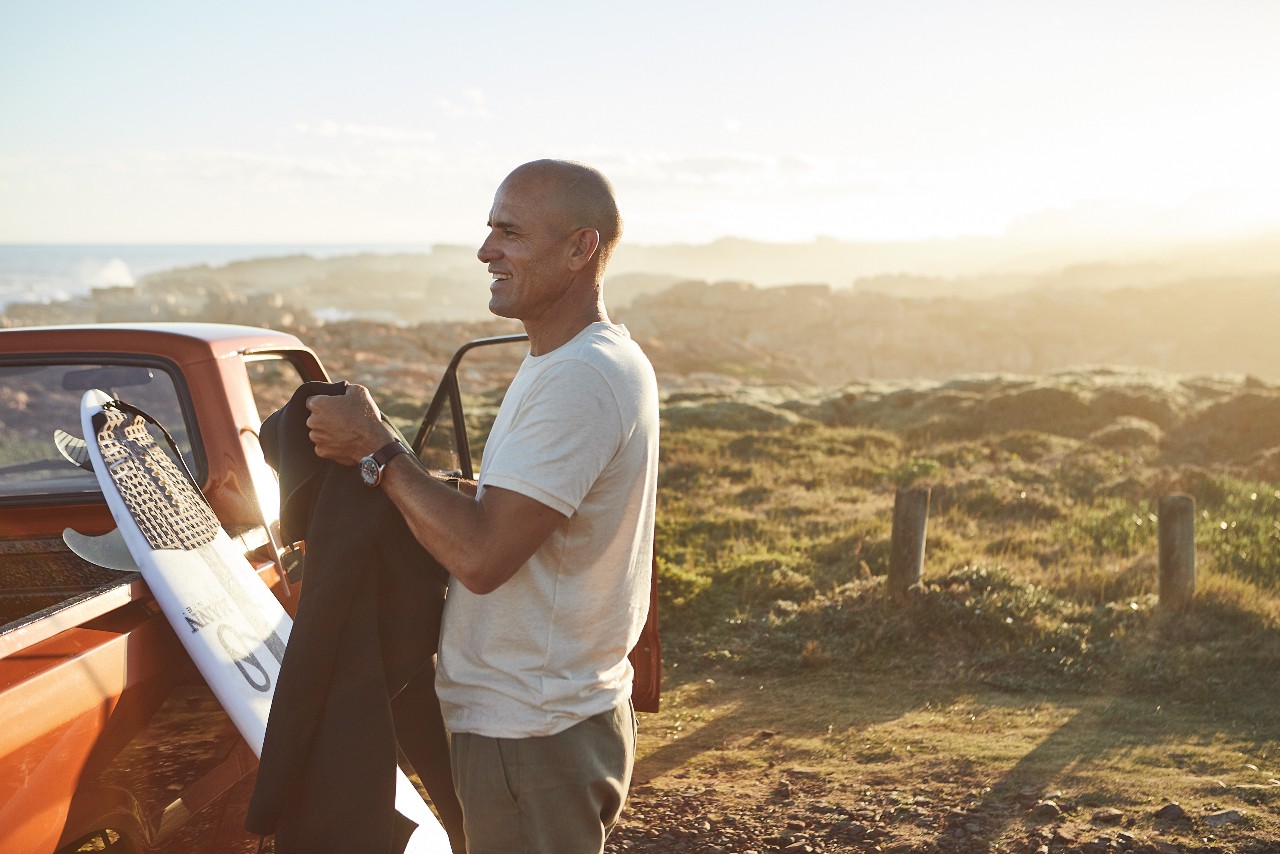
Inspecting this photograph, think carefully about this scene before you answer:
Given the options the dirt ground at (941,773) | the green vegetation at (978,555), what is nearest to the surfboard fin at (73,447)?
the dirt ground at (941,773)

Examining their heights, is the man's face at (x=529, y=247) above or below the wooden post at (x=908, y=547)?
above

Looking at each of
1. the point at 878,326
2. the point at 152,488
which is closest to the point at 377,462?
the point at 152,488

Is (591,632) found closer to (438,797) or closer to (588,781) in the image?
(588,781)

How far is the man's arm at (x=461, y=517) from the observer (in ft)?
6.35

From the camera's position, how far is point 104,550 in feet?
12.6

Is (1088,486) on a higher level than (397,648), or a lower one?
lower

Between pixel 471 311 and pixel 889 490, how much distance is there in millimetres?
133995

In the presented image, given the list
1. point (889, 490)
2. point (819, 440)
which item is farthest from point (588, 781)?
point (819, 440)

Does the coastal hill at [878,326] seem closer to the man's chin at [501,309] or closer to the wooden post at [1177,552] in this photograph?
the wooden post at [1177,552]

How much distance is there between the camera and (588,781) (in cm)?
212

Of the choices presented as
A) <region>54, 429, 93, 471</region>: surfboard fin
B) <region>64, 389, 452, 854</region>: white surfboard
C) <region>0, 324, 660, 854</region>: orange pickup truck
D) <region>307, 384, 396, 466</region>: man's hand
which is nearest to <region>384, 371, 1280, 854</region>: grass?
<region>0, 324, 660, 854</region>: orange pickup truck

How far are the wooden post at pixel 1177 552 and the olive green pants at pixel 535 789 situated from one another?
23.8ft

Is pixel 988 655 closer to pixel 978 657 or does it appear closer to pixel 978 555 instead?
pixel 978 657

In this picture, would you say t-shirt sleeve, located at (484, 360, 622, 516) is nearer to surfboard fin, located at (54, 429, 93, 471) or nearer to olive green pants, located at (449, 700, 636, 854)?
olive green pants, located at (449, 700, 636, 854)
